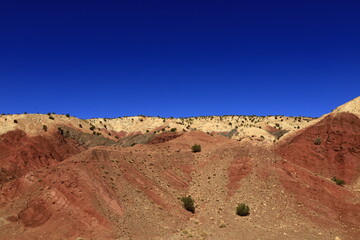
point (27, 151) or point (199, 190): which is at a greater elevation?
point (27, 151)

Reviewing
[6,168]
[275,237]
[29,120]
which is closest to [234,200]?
[275,237]

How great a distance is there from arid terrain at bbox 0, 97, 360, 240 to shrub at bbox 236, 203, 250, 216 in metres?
0.43

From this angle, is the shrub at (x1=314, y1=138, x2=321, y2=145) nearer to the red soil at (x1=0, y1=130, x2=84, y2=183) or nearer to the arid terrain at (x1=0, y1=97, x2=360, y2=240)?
the arid terrain at (x1=0, y1=97, x2=360, y2=240)

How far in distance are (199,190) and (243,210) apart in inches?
244

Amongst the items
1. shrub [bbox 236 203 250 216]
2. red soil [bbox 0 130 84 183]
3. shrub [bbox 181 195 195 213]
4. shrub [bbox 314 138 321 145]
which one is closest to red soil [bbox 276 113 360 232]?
shrub [bbox 314 138 321 145]

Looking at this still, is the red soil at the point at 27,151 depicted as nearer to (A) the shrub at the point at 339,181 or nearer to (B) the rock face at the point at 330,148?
(B) the rock face at the point at 330,148

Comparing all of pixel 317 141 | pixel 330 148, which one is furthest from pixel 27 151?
pixel 330 148

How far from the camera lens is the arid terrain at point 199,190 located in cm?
2153

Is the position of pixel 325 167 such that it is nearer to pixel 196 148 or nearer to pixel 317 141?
pixel 317 141

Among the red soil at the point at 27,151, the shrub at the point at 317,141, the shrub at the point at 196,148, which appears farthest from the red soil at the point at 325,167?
the red soil at the point at 27,151

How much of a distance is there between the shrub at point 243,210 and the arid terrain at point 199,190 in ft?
1.40

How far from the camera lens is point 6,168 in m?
45.6

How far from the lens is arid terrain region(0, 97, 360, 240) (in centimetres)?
2153

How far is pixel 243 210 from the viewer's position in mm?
24938
